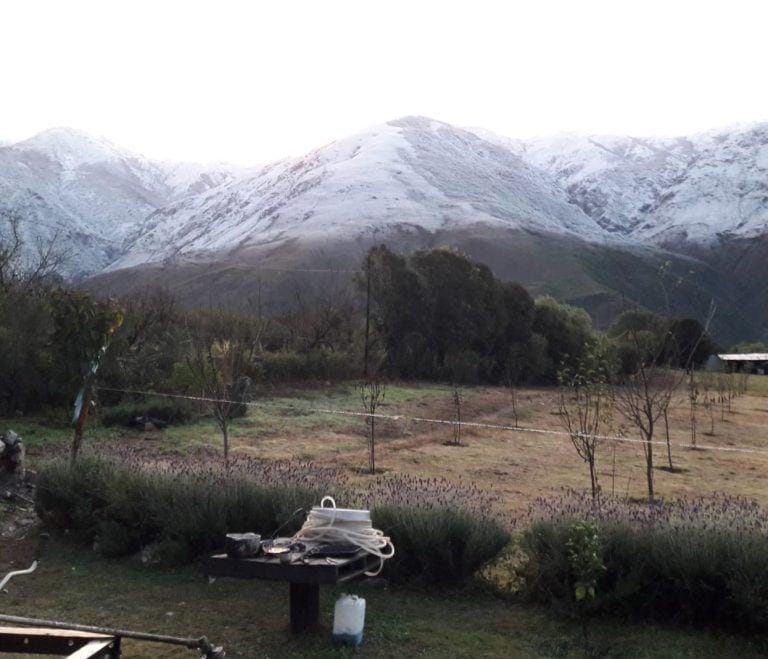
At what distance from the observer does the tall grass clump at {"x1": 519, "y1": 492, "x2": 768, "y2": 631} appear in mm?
4766

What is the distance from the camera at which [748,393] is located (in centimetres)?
3697

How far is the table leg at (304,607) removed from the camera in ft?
16.2

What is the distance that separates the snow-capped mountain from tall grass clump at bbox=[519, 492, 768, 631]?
11813 cm

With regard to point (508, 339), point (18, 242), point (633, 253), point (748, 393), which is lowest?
point (748, 393)

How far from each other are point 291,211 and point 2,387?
113 meters

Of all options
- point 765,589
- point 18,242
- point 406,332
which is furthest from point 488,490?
point 406,332

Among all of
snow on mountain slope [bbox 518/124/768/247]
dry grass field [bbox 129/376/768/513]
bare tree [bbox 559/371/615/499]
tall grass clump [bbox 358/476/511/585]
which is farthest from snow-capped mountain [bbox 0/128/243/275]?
tall grass clump [bbox 358/476/511/585]

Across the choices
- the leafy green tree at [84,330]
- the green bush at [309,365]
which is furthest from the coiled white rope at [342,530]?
the green bush at [309,365]

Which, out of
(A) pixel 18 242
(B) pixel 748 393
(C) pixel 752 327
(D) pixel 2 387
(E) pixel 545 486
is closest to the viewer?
(E) pixel 545 486

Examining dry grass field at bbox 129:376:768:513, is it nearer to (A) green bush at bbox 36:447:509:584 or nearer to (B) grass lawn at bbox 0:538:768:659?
(A) green bush at bbox 36:447:509:584

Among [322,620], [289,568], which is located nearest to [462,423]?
[322,620]

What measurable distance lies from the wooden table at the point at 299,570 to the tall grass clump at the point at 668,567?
1282 millimetres

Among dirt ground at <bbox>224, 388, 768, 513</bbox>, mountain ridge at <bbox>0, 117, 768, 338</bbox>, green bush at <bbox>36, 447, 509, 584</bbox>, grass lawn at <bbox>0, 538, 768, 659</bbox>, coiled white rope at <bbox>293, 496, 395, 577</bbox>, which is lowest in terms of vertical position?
dirt ground at <bbox>224, 388, 768, 513</bbox>

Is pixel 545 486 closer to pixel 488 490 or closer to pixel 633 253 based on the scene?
pixel 488 490
